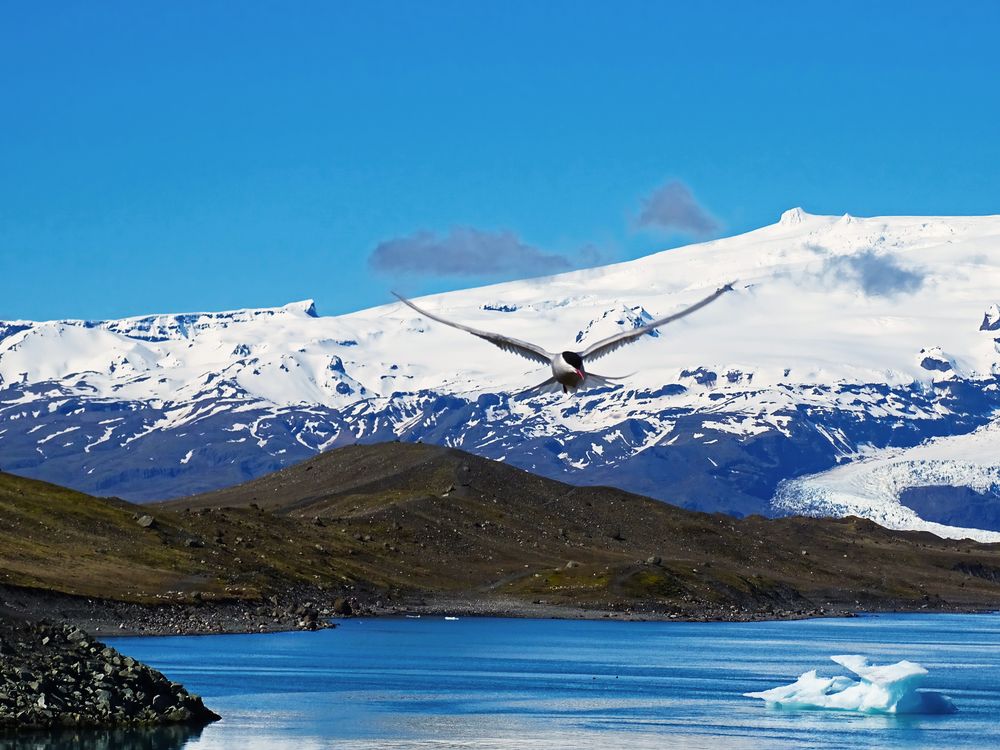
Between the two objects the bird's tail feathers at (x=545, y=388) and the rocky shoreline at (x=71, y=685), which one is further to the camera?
the rocky shoreline at (x=71, y=685)

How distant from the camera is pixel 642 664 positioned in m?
164

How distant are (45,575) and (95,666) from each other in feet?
278

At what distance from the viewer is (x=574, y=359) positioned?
136ft

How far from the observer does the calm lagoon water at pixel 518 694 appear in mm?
103875

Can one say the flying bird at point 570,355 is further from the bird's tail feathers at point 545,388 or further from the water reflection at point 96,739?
the water reflection at point 96,739

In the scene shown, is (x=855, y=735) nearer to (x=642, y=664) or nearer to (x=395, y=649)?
(x=642, y=664)

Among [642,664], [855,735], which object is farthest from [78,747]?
[642,664]

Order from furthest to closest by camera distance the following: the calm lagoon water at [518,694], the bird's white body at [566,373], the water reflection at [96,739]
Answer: the calm lagoon water at [518,694] → the water reflection at [96,739] → the bird's white body at [566,373]

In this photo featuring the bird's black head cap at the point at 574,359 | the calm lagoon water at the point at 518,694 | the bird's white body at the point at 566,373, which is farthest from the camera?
the calm lagoon water at the point at 518,694

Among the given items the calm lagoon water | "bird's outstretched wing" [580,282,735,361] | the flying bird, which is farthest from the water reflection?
"bird's outstretched wing" [580,282,735,361]

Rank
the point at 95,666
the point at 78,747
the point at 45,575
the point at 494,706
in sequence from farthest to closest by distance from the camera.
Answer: the point at 45,575
the point at 494,706
the point at 95,666
the point at 78,747

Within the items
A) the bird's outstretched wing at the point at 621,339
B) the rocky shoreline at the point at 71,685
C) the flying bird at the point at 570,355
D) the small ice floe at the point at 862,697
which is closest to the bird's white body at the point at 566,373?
the flying bird at the point at 570,355

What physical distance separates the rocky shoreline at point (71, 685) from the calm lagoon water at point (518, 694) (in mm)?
2452

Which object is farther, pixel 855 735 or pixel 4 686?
pixel 855 735
